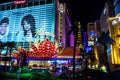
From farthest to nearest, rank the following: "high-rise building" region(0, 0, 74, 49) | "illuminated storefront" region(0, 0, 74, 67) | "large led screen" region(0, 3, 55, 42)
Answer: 1. "large led screen" region(0, 3, 55, 42)
2. "illuminated storefront" region(0, 0, 74, 67)
3. "high-rise building" region(0, 0, 74, 49)

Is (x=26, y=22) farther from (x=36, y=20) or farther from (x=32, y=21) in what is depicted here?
(x=36, y=20)

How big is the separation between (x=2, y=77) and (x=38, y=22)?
380ft

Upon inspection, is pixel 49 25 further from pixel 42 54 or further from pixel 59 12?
pixel 42 54

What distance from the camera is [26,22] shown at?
6624 inches

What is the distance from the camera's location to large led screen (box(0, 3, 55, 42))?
15962 centimetres

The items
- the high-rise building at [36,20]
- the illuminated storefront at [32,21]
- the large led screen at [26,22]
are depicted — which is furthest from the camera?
the large led screen at [26,22]

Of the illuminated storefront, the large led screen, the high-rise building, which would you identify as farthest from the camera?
the large led screen

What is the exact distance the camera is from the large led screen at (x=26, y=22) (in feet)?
524

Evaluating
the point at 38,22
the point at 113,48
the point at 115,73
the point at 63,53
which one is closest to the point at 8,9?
the point at 38,22

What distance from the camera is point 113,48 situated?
77312 mm

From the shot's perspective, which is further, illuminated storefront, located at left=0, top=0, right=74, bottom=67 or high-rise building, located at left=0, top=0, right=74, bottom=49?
illuminated storefront, located at left=0, top=0, right=74, bottom=67

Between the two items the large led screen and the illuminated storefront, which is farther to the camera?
the large led screen

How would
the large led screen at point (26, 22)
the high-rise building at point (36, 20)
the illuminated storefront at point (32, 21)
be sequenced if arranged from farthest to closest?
the large led screen at point (26, 22) < the illuminated storefront at point (32, 21) < the high-rise building at point (36, 20)

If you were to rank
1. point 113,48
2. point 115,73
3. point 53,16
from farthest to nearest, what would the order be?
point 53,16 < point 113,48 < point 115,73
